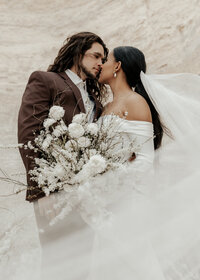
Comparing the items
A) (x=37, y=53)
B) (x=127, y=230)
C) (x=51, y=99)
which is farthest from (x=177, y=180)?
(x=37, y=53)

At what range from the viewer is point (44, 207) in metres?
1.67

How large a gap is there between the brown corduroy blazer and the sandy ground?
2421 millimetres

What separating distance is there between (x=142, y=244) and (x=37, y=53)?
448 centimetres

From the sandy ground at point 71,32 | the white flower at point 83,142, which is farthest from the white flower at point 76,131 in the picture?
the sandy ground at point 71,32

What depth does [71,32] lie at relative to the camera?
19.4ft

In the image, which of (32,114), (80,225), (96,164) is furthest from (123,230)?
(32,114)

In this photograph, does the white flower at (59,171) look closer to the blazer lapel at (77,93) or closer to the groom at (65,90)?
the groom at (65,90)

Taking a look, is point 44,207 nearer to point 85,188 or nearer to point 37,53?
point 85,188

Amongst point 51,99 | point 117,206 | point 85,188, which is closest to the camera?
point 85,188

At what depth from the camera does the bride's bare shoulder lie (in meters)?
2.06

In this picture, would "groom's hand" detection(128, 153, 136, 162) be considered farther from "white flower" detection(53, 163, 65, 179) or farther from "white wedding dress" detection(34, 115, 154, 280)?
"white flower" detection(53, 163, 65, 179)

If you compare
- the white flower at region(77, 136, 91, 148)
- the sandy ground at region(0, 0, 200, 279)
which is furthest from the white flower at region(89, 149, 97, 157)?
the sandy ground at region(0, 0, 200, 279)

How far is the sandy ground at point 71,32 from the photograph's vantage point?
4922 mm

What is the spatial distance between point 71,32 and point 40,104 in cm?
421
